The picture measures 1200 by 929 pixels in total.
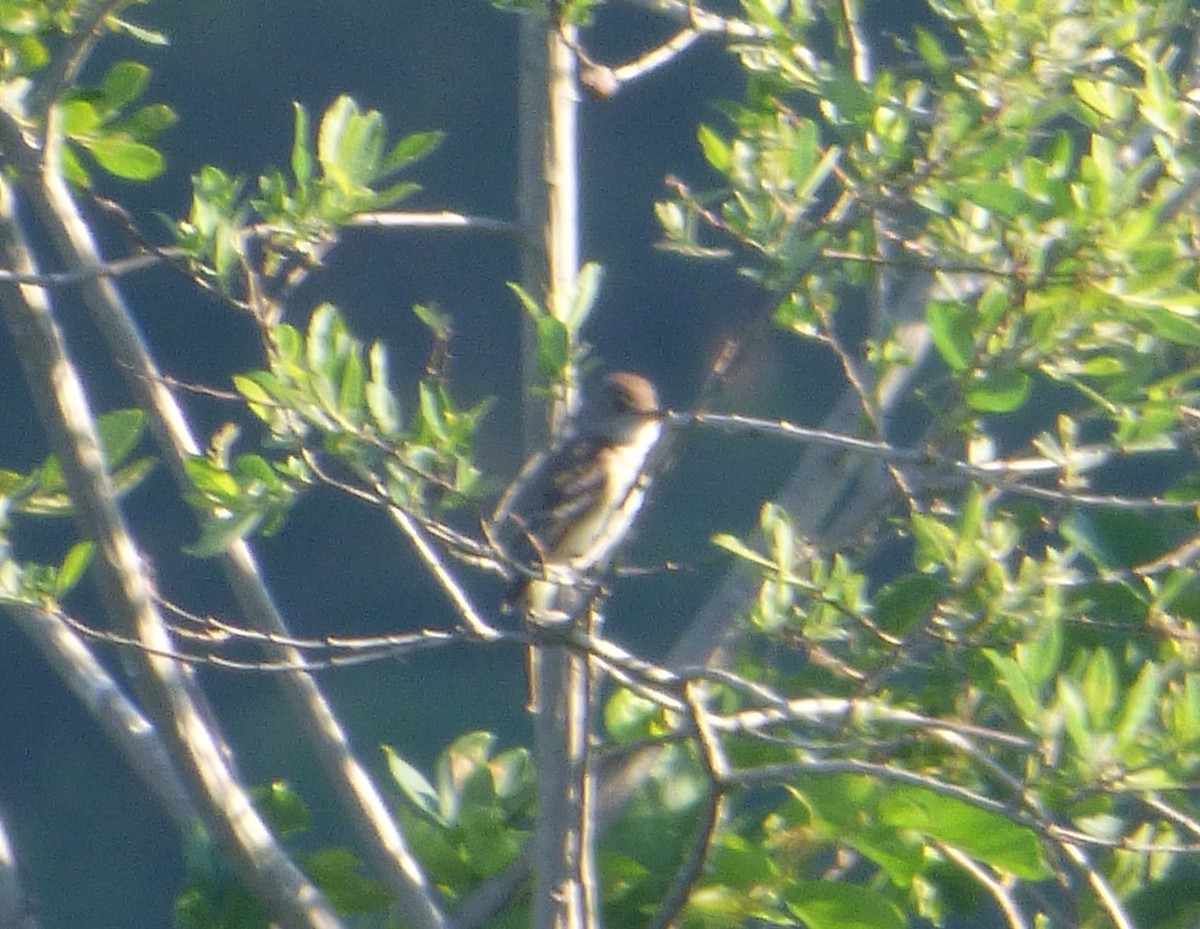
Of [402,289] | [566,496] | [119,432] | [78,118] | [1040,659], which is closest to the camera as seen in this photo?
[1040,659]

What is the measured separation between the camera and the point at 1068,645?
3117 mm

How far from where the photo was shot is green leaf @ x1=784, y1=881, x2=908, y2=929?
2.83 metres

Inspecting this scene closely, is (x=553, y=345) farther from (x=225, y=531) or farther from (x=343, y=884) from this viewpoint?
(x=343, y=884)

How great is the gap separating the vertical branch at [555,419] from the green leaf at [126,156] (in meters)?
0.61

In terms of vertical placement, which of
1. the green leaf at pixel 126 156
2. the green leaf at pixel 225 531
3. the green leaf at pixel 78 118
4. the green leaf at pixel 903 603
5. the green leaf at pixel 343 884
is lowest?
the green leaf at pixel 343 884

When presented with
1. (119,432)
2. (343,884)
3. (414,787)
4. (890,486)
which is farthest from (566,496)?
(119,432)

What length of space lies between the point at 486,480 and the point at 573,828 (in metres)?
0.53

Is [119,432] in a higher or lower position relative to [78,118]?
lower

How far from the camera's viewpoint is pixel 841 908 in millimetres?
2852

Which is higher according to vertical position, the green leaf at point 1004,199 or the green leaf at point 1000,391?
the green leaf at point 1004,199

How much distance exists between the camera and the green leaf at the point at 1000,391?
86.3 inches

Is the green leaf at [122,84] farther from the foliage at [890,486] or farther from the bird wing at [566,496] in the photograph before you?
the bird wing at [566,496]

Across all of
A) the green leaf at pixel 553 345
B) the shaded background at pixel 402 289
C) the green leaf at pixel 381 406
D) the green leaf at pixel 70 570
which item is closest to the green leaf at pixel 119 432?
the green leaf at pixel 70 570

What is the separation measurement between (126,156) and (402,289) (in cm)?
217
